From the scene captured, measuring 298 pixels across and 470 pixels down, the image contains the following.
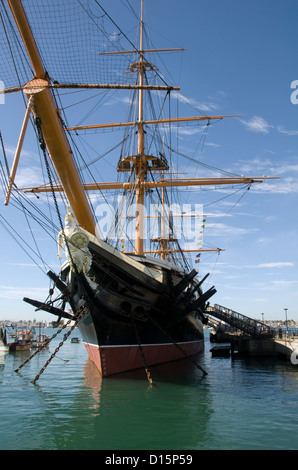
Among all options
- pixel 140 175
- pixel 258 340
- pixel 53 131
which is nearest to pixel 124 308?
pixel 53 131

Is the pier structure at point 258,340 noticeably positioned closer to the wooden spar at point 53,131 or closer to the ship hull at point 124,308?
the ship hull at point 124,308

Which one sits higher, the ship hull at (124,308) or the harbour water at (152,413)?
the ship hull at (124,308)

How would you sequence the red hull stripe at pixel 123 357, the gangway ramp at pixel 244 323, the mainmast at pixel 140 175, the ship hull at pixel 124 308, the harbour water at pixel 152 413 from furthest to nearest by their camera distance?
1. the gangway ramp at pixel 244 323
2. the mainmast at pixel 140 175
3. the red hull stripe at pixel 123 357
4. the ship hull at pixel 124 308
5. the harbour water at pixel 152 413

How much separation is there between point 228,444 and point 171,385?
243 inches

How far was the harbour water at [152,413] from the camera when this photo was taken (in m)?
7.57

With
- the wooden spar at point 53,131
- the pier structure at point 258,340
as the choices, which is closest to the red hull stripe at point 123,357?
the wooden spar at point 53,131

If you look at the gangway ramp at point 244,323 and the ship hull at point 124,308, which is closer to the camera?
the ship hull at point 124,308

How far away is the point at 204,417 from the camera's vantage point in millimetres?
9430

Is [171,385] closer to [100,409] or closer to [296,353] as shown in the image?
[100,409]

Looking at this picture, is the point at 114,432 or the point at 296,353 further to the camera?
the point at 296,353

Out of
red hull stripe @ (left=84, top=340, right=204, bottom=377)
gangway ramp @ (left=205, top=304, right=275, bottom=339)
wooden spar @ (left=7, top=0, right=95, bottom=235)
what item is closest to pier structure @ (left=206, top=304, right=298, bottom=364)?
gangway ramp @ (left=205, top=304, right=275, bottom=339)

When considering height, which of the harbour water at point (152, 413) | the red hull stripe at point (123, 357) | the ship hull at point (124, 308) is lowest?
the harbour water at point (152, 413)

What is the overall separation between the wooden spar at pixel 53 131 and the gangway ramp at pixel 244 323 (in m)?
18.0
